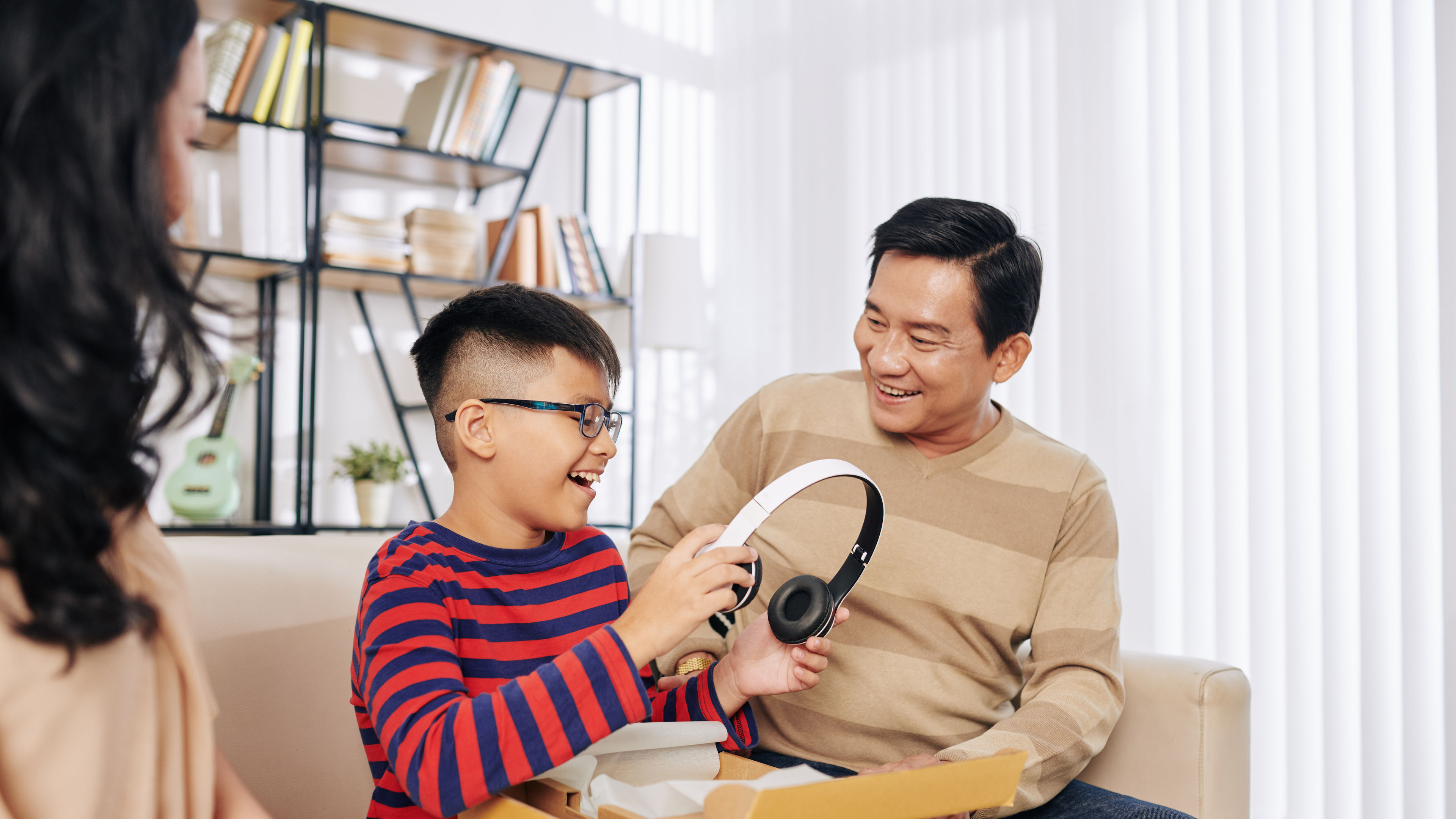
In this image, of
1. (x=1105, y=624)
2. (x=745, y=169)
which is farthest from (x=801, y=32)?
(x=1105, y=624)

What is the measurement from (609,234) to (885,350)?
8.79 feet

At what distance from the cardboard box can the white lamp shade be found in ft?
8.98

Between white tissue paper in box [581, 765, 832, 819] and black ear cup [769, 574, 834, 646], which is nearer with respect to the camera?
white tissue paper in box [581, 765, 832, 819]

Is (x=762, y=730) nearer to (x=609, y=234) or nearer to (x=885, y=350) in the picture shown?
(x=885, y=350)

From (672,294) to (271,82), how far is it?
1361 millimetres

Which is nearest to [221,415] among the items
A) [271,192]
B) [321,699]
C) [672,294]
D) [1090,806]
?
[271,192]

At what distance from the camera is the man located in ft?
4.83

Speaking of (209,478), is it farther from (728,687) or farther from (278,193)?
(728,687)

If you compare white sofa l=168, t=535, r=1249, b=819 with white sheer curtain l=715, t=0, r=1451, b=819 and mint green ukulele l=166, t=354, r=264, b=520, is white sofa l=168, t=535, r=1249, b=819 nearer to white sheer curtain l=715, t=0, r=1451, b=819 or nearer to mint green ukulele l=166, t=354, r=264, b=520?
white sheer curtain l=715, t=0, r=1451, b=819

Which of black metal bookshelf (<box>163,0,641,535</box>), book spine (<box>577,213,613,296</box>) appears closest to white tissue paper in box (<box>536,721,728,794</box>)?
black metal bookshelf (<box>163,0,641,535</box>)

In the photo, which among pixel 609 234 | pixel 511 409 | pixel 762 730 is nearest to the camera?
→ pixel 511 409

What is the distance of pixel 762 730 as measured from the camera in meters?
1.55

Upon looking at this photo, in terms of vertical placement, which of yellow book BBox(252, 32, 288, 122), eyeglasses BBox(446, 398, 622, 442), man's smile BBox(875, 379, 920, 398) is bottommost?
eyeglasses BBox(446, 398, 622, 442)

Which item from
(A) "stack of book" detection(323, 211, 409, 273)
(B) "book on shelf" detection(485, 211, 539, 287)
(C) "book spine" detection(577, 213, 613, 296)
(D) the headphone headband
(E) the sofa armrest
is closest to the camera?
(D) the headphone headband
